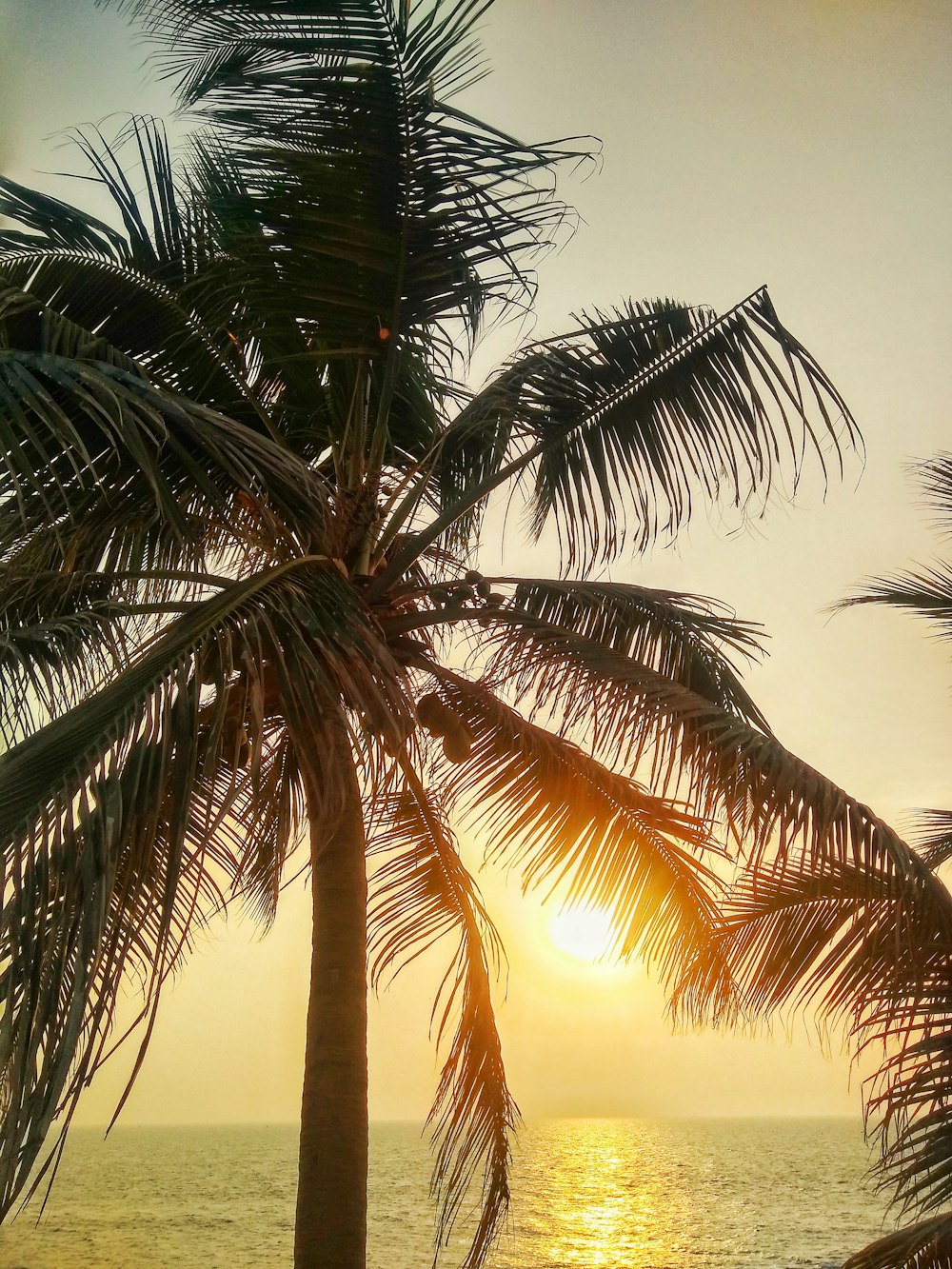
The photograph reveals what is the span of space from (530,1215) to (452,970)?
202 feet

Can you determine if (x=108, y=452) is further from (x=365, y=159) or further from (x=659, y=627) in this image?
(x=659, y=627)

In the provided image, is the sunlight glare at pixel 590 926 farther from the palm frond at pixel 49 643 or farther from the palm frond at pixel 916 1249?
the palm frond at pixel 49 643

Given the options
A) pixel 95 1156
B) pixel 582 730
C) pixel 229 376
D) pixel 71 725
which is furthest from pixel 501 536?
pixel 95 1156

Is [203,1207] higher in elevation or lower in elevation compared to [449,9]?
lower

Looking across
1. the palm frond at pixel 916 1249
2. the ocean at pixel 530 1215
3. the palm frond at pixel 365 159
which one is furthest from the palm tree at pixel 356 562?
the ocean at pixel 530 1215

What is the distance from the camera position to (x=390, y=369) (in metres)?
5.31

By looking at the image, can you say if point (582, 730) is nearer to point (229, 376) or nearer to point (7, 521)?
point (229, 376)

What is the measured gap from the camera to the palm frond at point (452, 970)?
20.7 feet

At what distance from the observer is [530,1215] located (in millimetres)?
59562

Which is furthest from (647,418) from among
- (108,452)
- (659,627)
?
(108,452)

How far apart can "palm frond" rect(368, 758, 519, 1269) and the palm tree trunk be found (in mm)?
1027

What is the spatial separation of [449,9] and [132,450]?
2632 millimetres

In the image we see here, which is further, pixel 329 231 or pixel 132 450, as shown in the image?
pixel 329 231

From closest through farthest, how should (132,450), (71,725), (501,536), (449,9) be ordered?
(71,725), (132,450), (449,9), (501,536)
